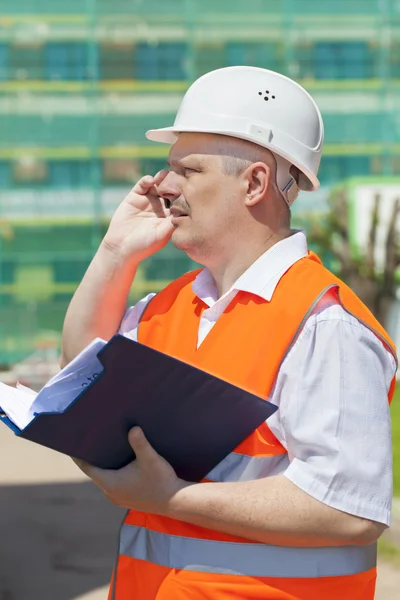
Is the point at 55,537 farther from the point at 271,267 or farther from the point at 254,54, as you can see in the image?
the point at 254,54

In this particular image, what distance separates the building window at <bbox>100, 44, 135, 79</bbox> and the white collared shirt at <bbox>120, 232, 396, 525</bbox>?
101 feet

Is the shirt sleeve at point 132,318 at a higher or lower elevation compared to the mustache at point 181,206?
lower

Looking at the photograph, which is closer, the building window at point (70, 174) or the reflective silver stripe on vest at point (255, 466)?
the reflective silver stripe on vest at point (255, 466)

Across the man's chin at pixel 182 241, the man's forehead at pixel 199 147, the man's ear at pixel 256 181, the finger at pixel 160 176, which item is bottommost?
the man's chin at pixel 182 241

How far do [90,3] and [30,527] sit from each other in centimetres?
2612

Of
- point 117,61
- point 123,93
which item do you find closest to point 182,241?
point 123,93

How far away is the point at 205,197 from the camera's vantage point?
2.07 meters

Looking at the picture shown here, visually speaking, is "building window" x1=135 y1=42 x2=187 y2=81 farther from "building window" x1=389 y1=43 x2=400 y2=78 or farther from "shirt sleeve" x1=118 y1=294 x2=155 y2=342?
"shirt sleeve" x1=118 y1=294 x2=155 y2=342

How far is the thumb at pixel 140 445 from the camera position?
185cm

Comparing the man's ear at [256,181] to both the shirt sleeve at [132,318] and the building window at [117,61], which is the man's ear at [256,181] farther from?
the building window at [117,61]

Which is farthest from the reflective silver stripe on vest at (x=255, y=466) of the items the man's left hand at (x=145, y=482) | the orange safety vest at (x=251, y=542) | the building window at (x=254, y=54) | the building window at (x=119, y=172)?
the building window at (x=254, y=54)

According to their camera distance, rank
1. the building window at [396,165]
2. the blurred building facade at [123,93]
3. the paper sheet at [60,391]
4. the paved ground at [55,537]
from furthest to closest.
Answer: the building window at [396,165]
the blurred building facade at [123,93]
the paved ground at [55,537]
the paper sheet at [60,391]

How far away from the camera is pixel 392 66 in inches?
1293

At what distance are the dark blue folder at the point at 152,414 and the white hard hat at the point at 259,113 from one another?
18.6 inches
